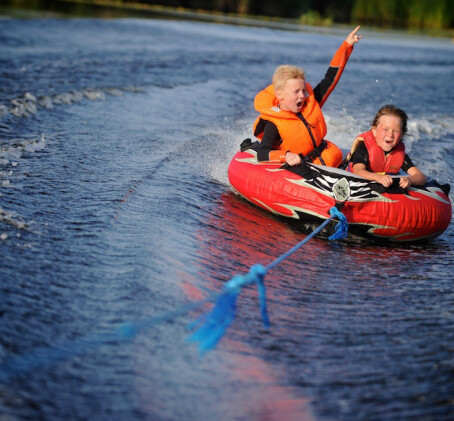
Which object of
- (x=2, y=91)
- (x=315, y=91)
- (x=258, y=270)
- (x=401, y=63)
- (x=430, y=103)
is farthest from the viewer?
(x=401, y=63)

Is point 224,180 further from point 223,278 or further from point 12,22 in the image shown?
point 12,22

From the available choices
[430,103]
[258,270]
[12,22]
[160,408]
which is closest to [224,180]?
[258,270]

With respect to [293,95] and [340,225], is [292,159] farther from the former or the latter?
[340,225]

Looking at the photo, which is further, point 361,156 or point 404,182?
point 361,156

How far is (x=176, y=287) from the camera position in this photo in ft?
10.9

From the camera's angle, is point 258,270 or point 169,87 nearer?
point 258,270

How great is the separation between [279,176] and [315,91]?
0.99m

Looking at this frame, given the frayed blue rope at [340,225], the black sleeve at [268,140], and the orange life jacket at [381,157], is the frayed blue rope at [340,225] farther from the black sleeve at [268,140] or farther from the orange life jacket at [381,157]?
the black sleeve at [268,140]

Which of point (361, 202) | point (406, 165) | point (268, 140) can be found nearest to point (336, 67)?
point (268, 140)

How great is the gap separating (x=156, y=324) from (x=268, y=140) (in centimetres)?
238

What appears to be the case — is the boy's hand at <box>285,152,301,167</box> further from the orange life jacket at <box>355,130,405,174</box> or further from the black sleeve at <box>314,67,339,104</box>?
the black sleeve at <box>314,67,339,104</box>

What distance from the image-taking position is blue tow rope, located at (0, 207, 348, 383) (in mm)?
2521

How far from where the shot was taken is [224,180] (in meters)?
5.67

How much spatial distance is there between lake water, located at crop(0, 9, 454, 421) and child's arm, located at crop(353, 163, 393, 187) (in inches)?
19.1
